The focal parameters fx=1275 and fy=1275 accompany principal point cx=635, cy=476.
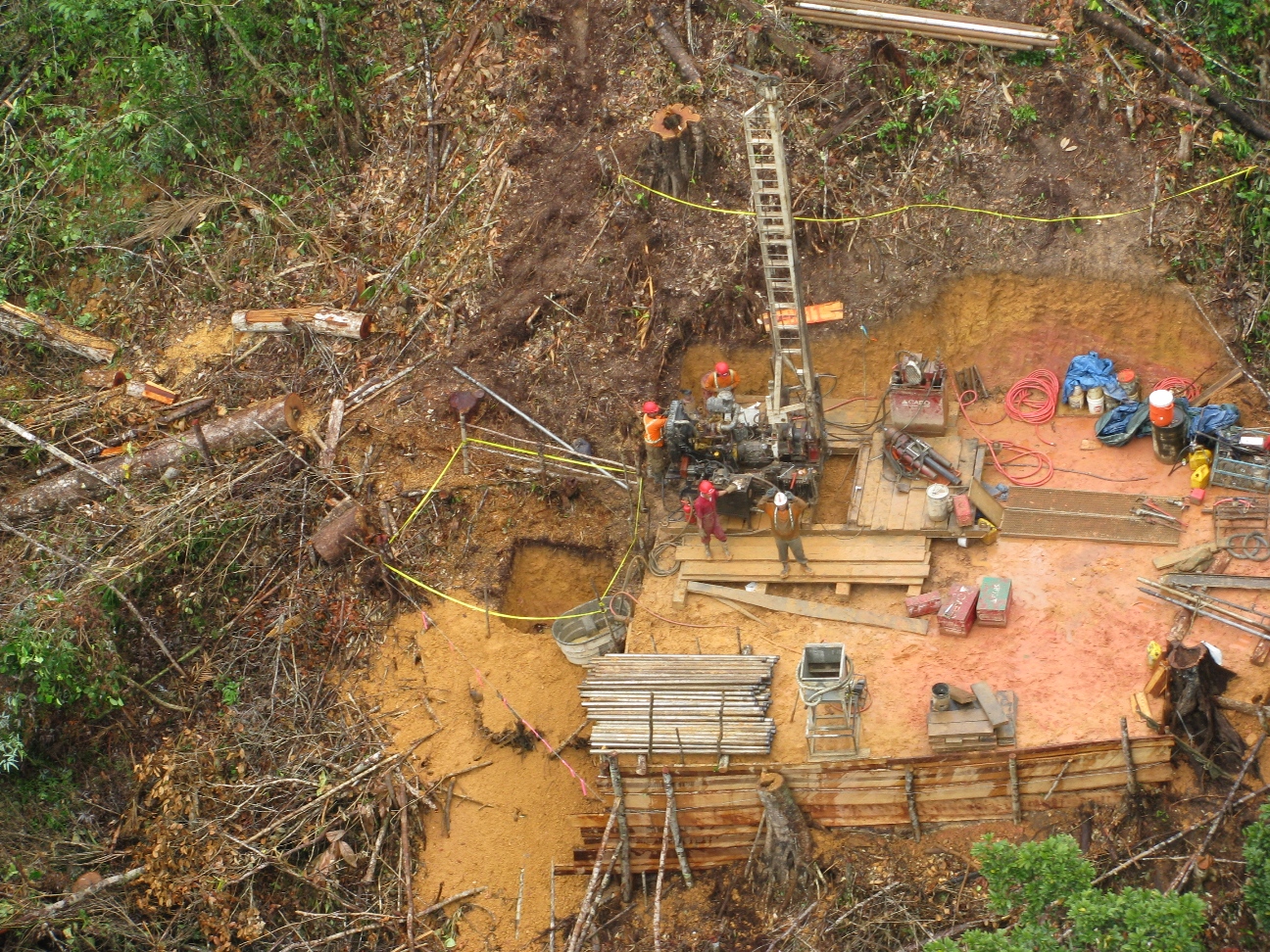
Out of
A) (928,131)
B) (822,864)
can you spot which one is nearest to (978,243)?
(928,131)

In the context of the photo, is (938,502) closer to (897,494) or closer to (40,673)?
(897,494)

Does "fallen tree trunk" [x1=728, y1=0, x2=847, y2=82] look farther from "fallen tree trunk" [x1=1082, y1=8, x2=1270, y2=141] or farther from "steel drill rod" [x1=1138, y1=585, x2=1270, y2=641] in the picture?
"steel drill rod" [x1=1138, y1=585, x2=1270, y2=641]

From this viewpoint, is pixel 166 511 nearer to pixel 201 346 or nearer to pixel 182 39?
pixel 201 346

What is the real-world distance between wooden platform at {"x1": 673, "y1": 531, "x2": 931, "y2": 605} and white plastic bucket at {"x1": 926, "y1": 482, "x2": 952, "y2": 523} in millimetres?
311

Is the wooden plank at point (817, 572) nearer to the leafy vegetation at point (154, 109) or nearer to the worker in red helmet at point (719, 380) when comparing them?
the worker in red helmet at point (719, 380)

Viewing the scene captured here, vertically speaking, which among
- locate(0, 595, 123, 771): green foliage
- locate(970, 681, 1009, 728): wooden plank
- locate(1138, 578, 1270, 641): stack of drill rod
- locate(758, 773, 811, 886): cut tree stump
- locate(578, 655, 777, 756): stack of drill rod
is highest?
locate(1138, 578, 1270, 641): stack of drill rod

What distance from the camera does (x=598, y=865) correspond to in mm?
14273

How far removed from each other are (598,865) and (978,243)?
9.48 metres

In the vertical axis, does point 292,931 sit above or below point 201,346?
below

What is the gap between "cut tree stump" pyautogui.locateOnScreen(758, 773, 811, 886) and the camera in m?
13.7

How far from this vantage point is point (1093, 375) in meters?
16.8

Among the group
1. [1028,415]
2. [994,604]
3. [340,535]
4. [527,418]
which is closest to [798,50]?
[1028,415]

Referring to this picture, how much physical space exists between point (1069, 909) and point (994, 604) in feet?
15.4

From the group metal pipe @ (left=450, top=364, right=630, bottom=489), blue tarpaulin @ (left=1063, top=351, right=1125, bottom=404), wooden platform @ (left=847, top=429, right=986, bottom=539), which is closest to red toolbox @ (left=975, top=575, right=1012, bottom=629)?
wooden platform @ (left=847, top=429, right=986, bottom=539)
